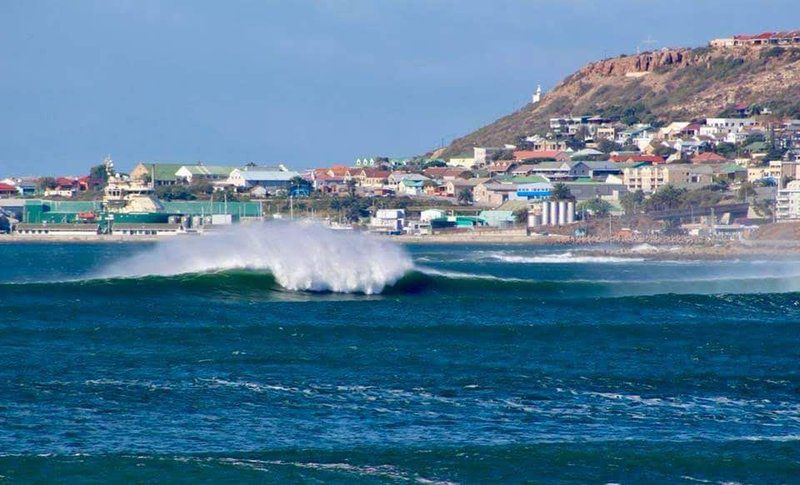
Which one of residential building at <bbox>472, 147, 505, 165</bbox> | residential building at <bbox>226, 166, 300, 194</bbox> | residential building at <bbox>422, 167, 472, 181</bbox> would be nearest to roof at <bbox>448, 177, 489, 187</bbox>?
residential building at <bbox>422, 167, 472, 181</bbox>

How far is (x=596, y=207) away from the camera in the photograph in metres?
133

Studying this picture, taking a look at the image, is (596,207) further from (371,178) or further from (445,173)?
(371,178)

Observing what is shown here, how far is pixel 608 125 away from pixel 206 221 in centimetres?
6785

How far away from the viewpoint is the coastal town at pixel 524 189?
128 meters

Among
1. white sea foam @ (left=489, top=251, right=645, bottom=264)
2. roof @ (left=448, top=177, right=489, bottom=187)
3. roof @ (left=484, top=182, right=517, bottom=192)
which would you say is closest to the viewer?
white sea foam @ (left=489, top=251, right=645, bottom=264)

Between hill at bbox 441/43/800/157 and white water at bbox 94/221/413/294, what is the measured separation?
133m

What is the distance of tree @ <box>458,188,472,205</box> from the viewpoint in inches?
5856

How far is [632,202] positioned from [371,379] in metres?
110

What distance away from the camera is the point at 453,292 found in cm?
4231

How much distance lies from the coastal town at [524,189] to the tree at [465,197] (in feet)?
0.60

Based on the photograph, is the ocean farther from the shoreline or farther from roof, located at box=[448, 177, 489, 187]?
roof, located at box=[448, 177, 489, 187]

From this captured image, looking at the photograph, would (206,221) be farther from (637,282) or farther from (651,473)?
(651,473)

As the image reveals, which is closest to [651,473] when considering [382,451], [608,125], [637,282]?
[382,451]

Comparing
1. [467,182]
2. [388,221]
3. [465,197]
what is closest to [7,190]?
[467,182]
